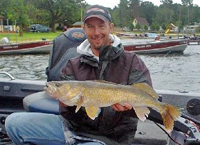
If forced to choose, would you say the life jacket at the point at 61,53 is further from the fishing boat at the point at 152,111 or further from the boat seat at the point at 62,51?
the fishing boat at the point at 152,111

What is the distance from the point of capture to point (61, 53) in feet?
13.6

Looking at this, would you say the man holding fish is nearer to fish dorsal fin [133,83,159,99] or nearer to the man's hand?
fish dorsal fin [133,83,159,99]

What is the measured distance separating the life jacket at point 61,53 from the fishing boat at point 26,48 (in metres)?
21.2

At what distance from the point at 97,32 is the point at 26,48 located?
23.3m

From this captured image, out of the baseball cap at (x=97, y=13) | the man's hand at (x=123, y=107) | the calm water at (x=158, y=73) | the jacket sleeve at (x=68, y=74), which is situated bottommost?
the calm water at (x=158, y=73)

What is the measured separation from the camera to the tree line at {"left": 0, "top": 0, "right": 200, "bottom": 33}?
46681mm

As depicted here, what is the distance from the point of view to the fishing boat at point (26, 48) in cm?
2462

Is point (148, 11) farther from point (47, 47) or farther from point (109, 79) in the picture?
point (109, 79)

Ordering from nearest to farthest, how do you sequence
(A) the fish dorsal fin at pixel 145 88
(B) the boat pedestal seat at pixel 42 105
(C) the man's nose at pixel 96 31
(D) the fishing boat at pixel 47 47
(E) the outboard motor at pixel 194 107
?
(A) the fish dorsal fin at pixel 145 88 → (C) the man's nose at pixel 96 31 → (B) the boat pedestal seat at pixel 42 105 → (E) the outboard motor at pixel 194 107 → (D) the fishing boat at pixel 47 47

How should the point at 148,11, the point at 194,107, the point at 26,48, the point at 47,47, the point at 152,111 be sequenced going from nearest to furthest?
the point at 152,111 → the point at 194,107 → the point at 26,48 → the point at 47,47 → the point at 148,11

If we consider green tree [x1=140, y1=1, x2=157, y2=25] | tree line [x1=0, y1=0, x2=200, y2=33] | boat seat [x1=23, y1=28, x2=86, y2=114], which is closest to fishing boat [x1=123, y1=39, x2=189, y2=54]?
tree line [x1=0, y1=0, x2=200, y2=33]

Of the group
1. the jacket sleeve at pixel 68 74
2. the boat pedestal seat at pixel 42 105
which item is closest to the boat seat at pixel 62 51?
the boat pedestal seat at pixel 42 105

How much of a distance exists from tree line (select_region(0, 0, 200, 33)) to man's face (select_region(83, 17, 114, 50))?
98.4 ft

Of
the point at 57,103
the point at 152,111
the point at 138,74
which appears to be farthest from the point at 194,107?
the point at 57,103
